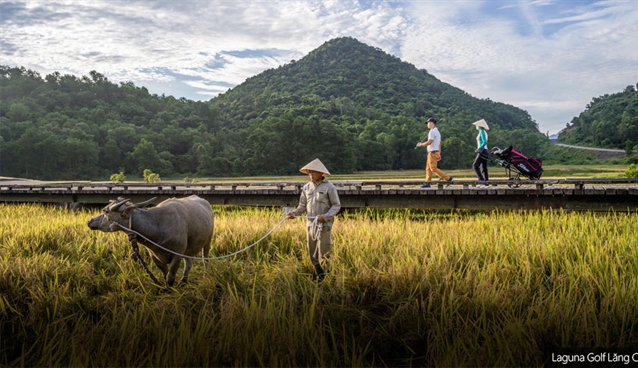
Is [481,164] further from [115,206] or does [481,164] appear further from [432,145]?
[115,206]

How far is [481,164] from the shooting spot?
45.9ft

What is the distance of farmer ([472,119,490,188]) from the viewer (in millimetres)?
12898

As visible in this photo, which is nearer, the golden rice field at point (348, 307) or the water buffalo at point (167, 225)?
the golden rice field at point (348, 307)

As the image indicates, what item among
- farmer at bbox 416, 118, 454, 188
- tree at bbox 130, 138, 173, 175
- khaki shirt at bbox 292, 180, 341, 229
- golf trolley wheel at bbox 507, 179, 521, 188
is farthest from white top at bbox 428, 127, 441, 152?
tree at bbox 130, 138, 173, 175

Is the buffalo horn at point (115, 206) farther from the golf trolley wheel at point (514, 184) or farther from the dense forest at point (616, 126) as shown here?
the dense forest at point (616, 126)

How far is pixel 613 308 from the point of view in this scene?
15.1 feet

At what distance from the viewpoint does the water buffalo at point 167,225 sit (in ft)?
18.6

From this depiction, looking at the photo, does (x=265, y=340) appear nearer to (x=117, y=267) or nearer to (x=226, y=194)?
(x=117, y=267)

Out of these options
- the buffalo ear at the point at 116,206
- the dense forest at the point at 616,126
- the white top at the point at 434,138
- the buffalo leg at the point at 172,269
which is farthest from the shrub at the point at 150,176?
the dense forest at the point at 616,126

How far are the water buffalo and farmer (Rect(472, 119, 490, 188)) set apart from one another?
8.70 m

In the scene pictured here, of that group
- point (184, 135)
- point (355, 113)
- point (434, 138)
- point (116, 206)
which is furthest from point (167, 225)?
point (355, 113)

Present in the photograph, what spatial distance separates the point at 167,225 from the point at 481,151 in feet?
32.4

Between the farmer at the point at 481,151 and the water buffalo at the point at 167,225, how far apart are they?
8702 millimetres

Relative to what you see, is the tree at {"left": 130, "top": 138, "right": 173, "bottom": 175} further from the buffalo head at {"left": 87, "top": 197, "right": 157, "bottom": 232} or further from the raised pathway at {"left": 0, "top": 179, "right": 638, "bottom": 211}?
the buffalo head at {"left": 87, "top": 197, "right": 157, "bottom": 232}
